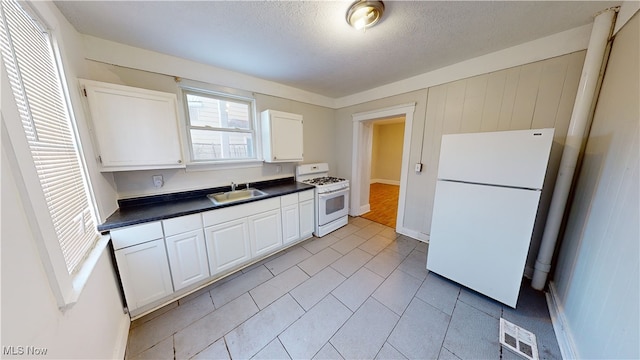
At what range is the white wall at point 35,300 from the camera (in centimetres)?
60

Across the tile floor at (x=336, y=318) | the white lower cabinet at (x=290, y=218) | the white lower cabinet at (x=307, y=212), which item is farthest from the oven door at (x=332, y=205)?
the tile floor at (x=336, y=318)

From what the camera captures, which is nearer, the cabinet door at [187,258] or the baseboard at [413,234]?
the cabinet door at [187,258]

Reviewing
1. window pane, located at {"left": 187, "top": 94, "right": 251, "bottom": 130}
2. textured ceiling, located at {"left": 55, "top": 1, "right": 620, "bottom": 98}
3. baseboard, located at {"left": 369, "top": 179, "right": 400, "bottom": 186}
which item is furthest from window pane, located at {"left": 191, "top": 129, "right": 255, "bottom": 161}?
baseboard, located at {"left": 369, "top": 179, "right": 400, "bottom": 186}

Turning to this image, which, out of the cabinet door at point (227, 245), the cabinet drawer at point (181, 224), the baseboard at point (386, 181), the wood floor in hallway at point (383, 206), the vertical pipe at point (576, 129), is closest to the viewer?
the vertical pipe at point (576, 129)

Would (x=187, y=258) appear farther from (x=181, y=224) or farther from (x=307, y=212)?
(x=307, y=212)

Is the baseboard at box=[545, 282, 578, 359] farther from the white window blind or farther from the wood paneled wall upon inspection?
the white window blind

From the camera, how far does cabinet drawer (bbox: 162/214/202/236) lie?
1642mm

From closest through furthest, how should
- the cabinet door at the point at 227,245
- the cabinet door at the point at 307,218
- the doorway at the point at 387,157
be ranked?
1. the cabinet door at the point at 227,245
2. the cabinet door at the point at 307,218
3. the doorway at the point at 387,157

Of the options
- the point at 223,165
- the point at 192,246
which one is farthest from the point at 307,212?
the point at 192,246

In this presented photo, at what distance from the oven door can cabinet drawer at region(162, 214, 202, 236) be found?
1.58m

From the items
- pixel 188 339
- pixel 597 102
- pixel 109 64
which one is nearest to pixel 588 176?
pixel 597 102

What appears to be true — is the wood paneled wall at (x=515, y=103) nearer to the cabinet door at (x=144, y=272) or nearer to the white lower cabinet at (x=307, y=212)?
the white lower cabinet at (x=307, y=212)

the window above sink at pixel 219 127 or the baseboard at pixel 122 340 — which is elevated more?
the window above sink at pixel 219 127

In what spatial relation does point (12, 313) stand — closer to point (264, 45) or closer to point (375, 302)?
point (375, 302)
